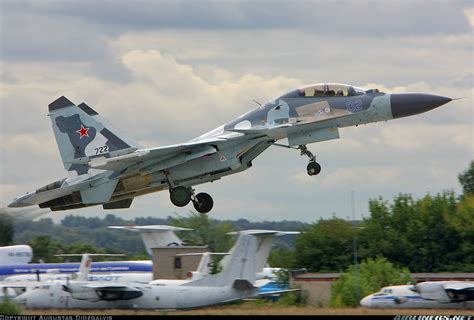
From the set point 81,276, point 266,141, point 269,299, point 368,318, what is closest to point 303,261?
point 269,299

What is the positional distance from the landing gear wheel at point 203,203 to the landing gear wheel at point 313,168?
3.23 meters

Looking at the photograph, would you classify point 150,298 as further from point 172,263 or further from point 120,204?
point 172,263

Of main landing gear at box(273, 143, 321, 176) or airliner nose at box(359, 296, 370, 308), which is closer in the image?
main landing gear at box(273, 143, 321, 176)

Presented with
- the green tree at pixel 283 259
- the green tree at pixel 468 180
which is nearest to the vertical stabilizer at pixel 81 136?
the green tree at pixel 283 259

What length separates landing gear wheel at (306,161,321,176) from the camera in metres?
25.5

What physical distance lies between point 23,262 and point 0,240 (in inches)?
500

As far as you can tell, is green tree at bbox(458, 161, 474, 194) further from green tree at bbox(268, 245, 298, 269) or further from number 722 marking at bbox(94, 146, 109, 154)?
number 722 marking at bbox(94, 146, 109, 154)

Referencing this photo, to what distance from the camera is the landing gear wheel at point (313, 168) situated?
25516mm

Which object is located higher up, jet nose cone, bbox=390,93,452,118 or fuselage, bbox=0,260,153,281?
jet nose cone, bbox=390,93,452,118

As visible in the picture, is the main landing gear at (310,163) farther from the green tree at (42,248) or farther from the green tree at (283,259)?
the green tree at (42,248)

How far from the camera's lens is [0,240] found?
35.3 metres

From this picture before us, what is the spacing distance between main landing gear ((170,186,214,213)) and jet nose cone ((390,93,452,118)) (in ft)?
18.0

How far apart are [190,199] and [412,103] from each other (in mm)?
6277

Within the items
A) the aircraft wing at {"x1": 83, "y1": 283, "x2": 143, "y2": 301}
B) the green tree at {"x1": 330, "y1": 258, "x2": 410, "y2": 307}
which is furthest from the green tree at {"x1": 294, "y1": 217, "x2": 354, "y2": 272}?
the aircraft wing at {"x1": 83, "y1": 283, "x2": 143, "y2": 301}
